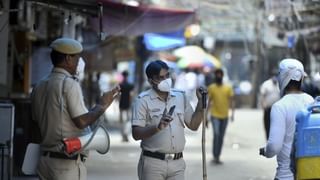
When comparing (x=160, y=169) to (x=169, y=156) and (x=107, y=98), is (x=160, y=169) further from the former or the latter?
(x=107, y=98)

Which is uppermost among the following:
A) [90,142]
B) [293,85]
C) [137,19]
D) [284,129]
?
[137,19]

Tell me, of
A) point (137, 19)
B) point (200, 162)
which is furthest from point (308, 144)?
point (200, 162)

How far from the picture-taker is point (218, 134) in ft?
44.2

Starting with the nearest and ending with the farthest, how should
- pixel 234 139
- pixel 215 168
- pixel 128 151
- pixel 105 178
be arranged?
pixel 105 178, pixel 215 168, pixel 128 151, pixel 234 139

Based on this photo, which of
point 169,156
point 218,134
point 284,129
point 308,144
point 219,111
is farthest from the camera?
point 219,111

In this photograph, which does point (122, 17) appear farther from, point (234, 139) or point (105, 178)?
point (234, 139)

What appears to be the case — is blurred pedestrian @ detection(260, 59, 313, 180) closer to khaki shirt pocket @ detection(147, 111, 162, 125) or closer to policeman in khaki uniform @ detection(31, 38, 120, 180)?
khaki shirt pocket @ detection(147, 111, 162, 125)

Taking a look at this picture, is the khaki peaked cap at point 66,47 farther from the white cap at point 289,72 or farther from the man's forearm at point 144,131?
the white cap at point 289,72

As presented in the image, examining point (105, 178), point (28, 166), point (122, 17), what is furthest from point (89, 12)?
point (28, 166)

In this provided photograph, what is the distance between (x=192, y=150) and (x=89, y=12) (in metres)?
7.45

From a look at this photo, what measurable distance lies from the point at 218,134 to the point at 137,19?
10.2 ft

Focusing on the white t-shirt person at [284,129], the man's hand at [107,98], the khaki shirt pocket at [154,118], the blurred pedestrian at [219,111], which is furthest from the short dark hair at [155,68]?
the blurred pedestrian at [219,111]

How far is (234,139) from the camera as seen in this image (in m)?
19.7

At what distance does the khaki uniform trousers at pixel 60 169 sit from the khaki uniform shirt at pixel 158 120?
774 mm
